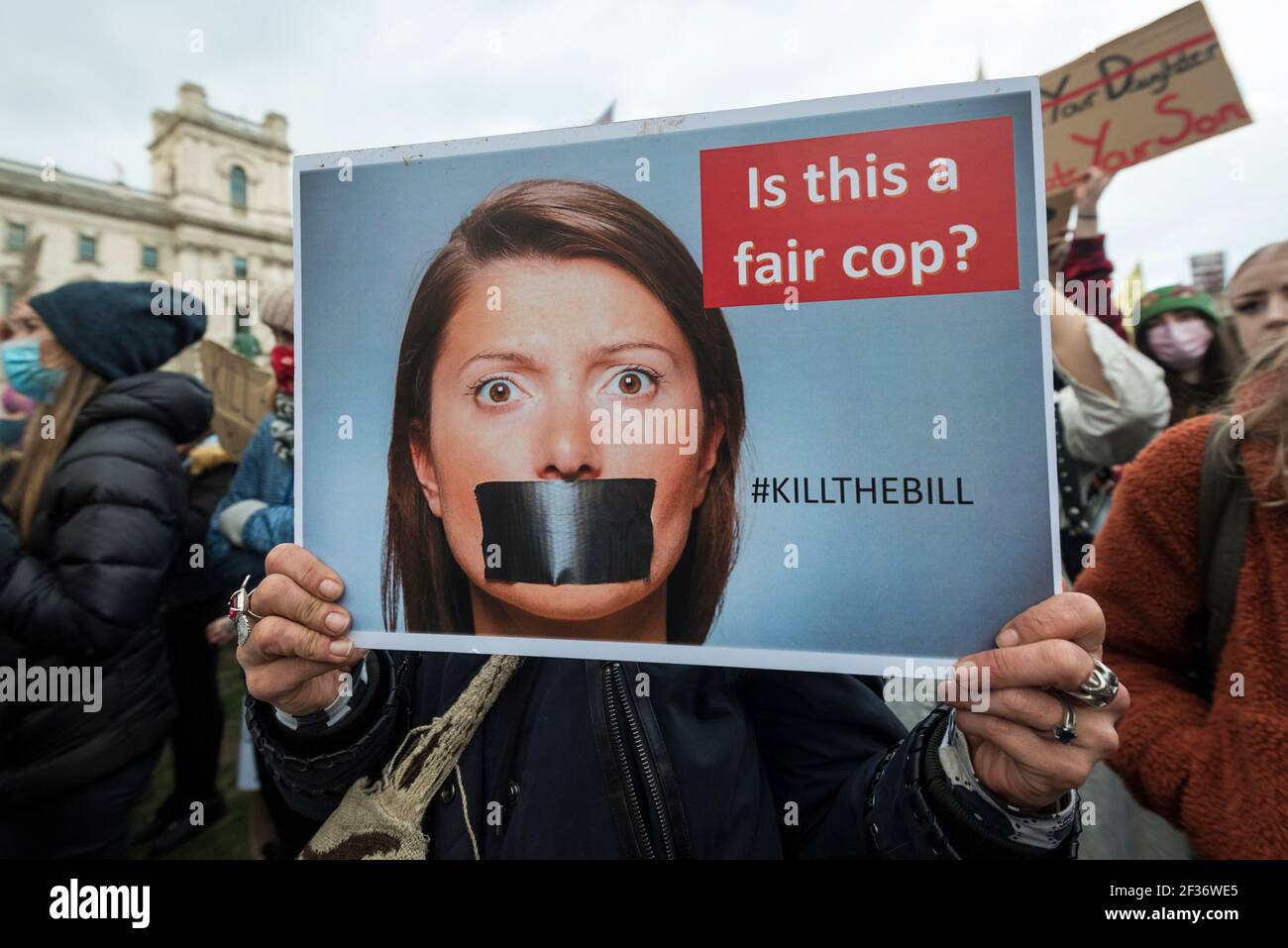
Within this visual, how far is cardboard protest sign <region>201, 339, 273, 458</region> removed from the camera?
3133 mm

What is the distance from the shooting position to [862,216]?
0.84 m

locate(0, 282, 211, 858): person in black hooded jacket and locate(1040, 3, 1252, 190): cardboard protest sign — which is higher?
locate(1040, 3, 1252, 190): cardboard protest sign

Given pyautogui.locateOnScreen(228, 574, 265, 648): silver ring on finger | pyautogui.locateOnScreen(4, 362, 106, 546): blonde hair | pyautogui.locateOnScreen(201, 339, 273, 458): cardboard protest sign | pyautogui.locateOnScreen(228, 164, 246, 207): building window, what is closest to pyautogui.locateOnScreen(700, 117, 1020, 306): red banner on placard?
pyautogui.locateOnScreen(228, 574, 265, 648): silver ring on finger

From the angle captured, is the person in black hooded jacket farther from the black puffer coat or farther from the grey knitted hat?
the grey knitted hat

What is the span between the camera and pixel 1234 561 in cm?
105

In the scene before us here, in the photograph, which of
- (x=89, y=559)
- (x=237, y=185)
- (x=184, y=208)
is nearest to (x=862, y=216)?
(x=89, y=559)

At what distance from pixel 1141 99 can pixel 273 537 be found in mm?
3225

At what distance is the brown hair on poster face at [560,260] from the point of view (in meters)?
0.90

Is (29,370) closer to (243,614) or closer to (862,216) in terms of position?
(243,614)

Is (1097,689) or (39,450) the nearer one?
(1097,689)

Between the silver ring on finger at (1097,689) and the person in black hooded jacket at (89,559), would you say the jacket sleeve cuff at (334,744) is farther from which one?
the silver ring on finger at (1097,689)

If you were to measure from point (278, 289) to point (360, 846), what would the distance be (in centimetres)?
214

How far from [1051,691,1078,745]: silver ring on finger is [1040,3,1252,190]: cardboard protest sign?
229 centimetres
